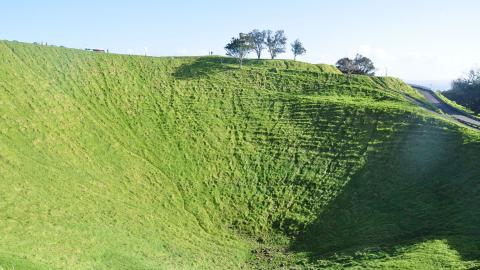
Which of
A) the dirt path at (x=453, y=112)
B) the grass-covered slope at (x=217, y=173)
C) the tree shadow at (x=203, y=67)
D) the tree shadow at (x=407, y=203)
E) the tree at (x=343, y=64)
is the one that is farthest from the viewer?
the tree at (x=343, y=64)

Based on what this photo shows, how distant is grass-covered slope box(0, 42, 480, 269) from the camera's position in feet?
164

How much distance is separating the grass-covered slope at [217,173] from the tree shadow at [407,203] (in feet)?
0.69

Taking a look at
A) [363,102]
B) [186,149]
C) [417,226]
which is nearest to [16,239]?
[186,149]

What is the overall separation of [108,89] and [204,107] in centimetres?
1807

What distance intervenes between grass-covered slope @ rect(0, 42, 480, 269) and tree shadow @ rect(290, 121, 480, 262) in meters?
0.21

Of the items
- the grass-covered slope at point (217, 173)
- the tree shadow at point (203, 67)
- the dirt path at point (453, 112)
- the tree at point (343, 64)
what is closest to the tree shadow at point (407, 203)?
the grass-covered slope at point (217, 173)

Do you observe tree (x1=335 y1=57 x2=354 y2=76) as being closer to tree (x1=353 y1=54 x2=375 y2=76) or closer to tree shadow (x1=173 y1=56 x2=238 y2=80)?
tree (x1=353 y1=54 x2=375 y2=76)

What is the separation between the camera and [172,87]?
86625 mm

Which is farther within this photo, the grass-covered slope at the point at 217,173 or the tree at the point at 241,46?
the tree at the point at 241,46

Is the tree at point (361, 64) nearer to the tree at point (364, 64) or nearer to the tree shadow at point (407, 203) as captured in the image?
the tree at point (364, 64)

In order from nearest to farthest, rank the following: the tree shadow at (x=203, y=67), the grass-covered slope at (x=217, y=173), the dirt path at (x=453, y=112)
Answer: the grass-covered slope at (x=217, y=173) → the dirt path at (x=453, y=112) → the tree shadow at (x=203, y=67)

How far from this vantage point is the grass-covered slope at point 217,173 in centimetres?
5000

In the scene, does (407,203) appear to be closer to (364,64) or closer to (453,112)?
(453,112)

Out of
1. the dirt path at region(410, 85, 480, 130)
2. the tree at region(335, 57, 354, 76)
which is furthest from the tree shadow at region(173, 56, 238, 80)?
the dirt path at region(410, 85, 480, 130)
